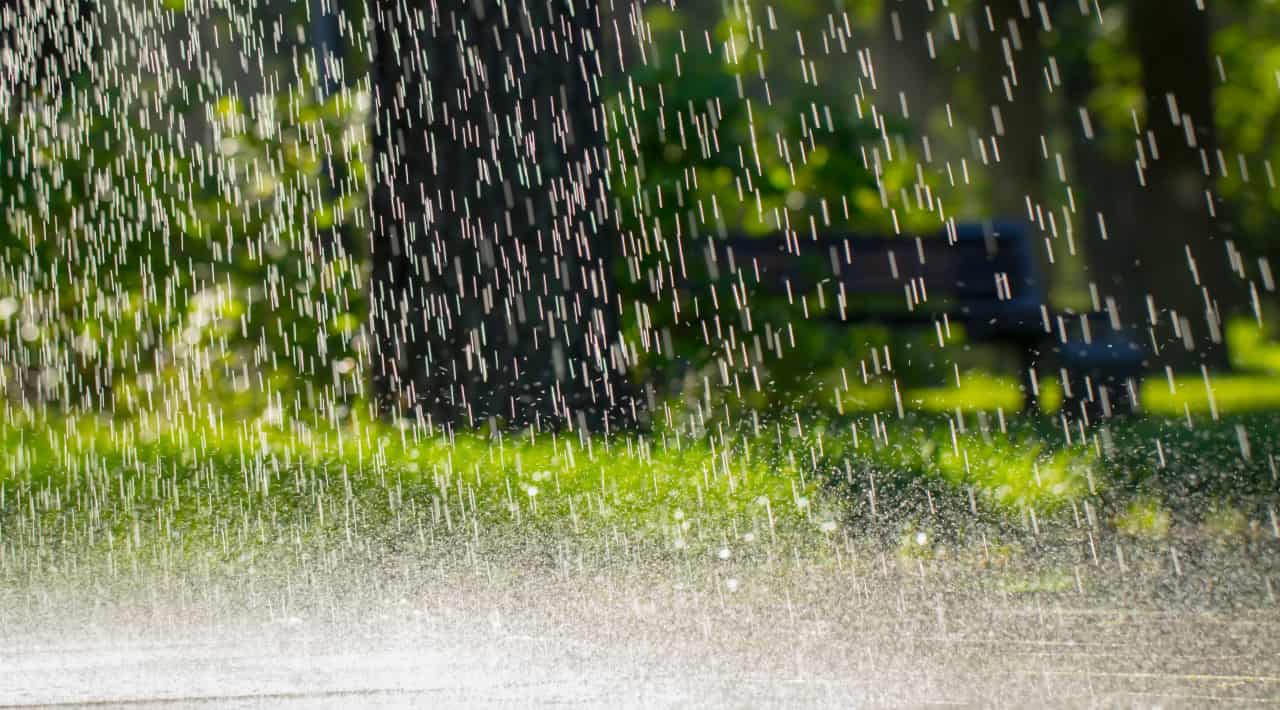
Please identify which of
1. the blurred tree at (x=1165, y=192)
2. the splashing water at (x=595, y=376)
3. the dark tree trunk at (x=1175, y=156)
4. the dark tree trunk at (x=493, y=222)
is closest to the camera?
the splashing water at (x=595, y=376)

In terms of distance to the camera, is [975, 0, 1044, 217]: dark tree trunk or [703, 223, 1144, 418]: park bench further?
[975, 0, 1044, 217]: dark tree trunk

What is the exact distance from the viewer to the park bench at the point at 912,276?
749cm

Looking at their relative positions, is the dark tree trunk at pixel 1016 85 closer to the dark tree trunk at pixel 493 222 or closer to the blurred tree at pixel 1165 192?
the blurred tree at pixel 1165 192

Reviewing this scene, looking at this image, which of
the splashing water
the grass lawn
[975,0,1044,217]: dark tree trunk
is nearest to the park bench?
the splashing water

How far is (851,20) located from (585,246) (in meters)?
12.1

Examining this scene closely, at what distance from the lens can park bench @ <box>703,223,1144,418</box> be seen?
749 centimetres

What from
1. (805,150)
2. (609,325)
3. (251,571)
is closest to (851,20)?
(805,150)

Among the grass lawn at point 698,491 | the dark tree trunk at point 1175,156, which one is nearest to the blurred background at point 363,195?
the dark tree trunk at point 1175,156

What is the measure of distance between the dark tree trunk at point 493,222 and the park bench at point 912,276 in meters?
1.53

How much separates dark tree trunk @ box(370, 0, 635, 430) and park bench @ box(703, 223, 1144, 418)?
1.53m

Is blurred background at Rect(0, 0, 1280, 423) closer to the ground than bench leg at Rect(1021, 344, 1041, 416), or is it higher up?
higher up

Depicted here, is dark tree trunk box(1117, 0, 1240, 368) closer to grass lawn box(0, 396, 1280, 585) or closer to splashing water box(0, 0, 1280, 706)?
splashing water box(0, 0, 1280, 706)

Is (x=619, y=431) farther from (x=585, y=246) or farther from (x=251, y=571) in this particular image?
(x=251, y=571)

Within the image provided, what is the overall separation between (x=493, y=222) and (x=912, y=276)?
248 cm
